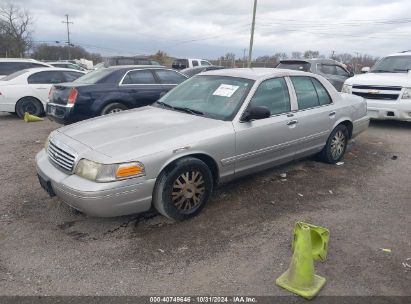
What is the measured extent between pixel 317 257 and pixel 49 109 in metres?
6.65

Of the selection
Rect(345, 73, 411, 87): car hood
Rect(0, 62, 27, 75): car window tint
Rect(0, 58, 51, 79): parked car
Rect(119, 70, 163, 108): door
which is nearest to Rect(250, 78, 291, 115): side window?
Rect(119, 70, 163, 108): door

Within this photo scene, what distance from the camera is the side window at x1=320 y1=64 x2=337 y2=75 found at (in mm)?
11812

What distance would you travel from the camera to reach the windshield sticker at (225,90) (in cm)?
453

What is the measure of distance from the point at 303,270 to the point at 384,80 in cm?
725

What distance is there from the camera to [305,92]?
17.2ft

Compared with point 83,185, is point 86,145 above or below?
above

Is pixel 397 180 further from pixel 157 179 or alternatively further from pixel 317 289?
pixel 157 179

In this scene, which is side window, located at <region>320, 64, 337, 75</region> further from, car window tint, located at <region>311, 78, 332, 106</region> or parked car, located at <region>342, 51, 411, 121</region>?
car window tint, located at <region>311, 78, 332, 106</region>

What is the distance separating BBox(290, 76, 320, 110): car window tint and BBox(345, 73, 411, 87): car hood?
13.3ft

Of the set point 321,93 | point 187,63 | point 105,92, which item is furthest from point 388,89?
point 187,63

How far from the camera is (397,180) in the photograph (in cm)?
538

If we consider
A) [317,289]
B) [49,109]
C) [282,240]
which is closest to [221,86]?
[282,240]

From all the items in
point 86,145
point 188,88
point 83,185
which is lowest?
point 83,185

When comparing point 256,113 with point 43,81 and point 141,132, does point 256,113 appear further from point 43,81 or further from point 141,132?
point 43,81
